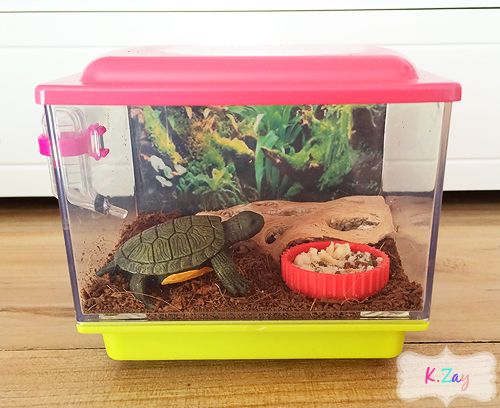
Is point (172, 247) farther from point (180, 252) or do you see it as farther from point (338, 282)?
point (338, 282)

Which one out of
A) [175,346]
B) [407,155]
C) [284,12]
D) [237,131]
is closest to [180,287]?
[175,346]

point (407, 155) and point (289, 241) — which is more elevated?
point (407, 155)

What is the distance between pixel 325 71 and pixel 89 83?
9.9 inches

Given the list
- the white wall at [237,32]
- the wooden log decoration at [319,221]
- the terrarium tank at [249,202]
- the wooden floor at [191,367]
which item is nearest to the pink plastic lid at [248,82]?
the terrarium tank at [249,202]

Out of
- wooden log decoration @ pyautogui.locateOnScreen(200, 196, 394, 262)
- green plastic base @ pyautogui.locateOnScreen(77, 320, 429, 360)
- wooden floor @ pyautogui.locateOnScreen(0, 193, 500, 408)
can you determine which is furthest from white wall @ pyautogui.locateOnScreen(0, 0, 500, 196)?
green plastic base @ pyautogui.locateOnScreen(77, 320, 429, 360)

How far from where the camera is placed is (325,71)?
0.59m

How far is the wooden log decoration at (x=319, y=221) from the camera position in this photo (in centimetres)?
69

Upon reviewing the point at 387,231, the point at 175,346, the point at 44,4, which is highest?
the point at 44,4

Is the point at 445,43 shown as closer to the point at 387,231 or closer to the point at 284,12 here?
the point at 284,12

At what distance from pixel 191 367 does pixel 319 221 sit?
0.24m

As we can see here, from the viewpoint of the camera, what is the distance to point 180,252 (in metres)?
0.66

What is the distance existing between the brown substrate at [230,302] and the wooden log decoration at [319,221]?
6 centimetres

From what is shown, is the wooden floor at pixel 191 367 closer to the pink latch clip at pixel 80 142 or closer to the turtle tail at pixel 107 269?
the turtle tail at pixel 107 269

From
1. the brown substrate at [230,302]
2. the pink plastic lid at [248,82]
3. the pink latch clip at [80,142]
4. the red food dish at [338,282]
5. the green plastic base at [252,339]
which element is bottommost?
the green plastic base at [252,339]
